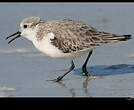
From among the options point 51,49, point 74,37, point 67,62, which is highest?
point 74,37

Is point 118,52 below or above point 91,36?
below

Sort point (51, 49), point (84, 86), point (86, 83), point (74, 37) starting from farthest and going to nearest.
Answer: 1. point (74, 37)
2. point (51, 49)
3. point (86, 83)
4. point (84, 86)

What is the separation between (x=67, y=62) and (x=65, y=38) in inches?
39.7

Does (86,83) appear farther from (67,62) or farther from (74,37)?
(67,62)

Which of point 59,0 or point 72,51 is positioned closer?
point 72,51

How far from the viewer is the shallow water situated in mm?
7918

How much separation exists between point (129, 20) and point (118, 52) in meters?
1.91

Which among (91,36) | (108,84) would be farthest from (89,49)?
(108,84)

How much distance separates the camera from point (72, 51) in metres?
8.65

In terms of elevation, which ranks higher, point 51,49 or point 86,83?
point 51,49

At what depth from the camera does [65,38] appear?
8641 mm

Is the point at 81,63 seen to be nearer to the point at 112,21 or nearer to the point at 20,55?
the point at 20,55

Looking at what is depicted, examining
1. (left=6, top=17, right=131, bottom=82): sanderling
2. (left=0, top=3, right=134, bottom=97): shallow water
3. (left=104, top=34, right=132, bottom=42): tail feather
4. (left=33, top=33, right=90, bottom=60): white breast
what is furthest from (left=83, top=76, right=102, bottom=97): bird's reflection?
(left=104, top=34, right=132, bottom=42): tail feather

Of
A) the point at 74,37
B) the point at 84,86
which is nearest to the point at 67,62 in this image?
the point at 74,37
